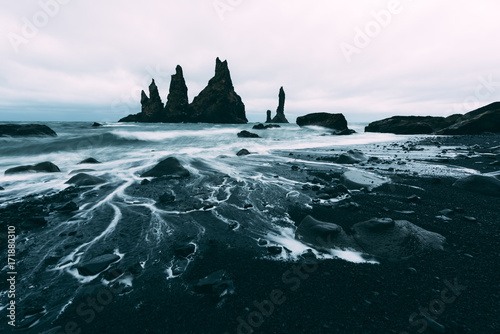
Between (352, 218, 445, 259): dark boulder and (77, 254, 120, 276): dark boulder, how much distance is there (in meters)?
4.84

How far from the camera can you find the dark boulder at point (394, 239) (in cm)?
393

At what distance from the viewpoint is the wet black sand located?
2635 millimetres

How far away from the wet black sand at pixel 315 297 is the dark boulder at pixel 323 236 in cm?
55

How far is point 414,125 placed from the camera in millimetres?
40656

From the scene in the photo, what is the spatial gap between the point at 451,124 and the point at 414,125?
27.1 feet

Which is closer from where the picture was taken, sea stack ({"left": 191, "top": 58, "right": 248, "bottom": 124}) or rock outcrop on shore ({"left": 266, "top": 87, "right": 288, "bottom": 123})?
sea stack ({"left": 191, "top": 58, "right": 248, "bottom": 124})

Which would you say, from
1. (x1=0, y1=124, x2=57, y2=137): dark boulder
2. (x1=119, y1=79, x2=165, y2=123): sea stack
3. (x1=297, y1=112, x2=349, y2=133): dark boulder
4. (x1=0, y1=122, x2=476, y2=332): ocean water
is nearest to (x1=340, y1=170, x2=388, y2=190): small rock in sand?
(x1=0, y1=122, x2=476, y2=332): ocean water

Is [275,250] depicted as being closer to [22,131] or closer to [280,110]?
[22,131]

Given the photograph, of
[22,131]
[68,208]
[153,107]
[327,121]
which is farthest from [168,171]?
[153,107]

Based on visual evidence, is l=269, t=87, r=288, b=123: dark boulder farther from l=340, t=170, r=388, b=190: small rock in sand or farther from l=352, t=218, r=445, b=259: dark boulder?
l=352, t=218, r=445, b=259: dark boulder

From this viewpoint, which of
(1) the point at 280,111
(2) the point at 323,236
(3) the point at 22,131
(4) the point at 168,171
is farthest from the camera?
(1) the point at 280,111

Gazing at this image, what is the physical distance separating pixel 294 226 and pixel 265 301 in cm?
241

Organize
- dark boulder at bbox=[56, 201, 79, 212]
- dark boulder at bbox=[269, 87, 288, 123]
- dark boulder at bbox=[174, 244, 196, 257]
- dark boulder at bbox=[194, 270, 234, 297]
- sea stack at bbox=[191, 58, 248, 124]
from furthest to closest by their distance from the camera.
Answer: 1. dark boulder at bbox=[269, 87, 288, 123]
2. sea stack at bbox=[191, 58, 248, 124]
3. dark boulder at bbox=[56, 201, 79, 212]
4. dark boulder at bbox=[174, 244, 196, 257]
5. dark boulder at bbox=[194, 270, 234, 297]

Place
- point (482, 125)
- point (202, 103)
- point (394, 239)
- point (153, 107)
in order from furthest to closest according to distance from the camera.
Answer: point (153, 107)
point (202, 103)
point (482, 125)
point (394, 239)
